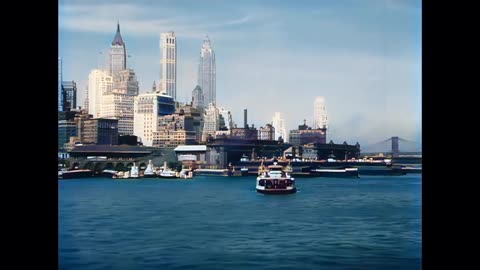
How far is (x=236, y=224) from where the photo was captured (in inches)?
469

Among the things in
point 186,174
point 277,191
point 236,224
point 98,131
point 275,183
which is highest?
point 98,131

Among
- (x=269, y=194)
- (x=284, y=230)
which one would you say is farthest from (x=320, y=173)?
(x=284, y=230)

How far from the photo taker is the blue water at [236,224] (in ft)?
A: 27.0

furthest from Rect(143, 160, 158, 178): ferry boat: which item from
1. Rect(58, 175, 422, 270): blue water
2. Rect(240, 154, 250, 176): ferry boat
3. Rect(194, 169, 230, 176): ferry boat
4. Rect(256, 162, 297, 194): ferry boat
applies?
Rect(256, 162, 297, 194): ferry boat

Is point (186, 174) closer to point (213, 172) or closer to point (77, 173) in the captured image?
point (213, 172)

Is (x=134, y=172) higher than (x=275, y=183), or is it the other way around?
(x=134, y=172)

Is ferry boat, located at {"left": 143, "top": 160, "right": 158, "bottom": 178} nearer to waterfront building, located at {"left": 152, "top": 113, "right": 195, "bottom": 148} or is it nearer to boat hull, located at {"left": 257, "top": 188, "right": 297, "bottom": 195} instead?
waterfront building, located at {"left": 152, "top": 113, "right": 195, "bottom": 148}

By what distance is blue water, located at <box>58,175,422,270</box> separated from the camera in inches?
324

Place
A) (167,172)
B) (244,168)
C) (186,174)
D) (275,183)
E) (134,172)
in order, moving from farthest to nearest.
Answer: (167,172)
(134,172)
(186,174)
(244,168)
(275,183)

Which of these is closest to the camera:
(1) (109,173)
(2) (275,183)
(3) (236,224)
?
(3) (236,224)

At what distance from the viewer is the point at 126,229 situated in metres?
11.9

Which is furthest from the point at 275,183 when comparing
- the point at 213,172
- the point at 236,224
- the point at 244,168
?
the point at 213,172
